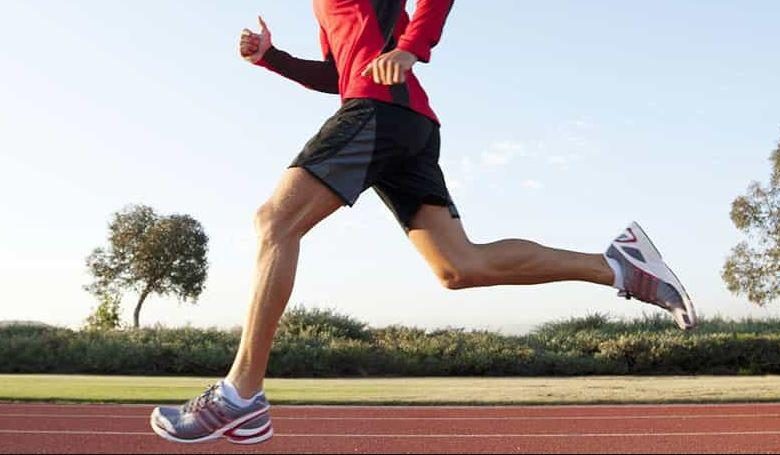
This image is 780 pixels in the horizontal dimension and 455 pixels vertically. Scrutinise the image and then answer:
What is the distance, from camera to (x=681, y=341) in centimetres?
1692

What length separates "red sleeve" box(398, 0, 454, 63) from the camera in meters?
3.09

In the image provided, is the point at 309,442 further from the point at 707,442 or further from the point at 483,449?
the point at 707,442

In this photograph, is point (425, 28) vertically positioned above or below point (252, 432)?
above

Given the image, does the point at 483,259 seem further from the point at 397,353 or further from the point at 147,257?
the point at 147,257

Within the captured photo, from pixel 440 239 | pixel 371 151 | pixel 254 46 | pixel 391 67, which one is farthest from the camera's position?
pixel 254 46

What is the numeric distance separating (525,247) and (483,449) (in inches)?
68.2

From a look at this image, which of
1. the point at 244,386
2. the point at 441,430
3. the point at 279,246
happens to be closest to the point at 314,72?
the point at 279,246

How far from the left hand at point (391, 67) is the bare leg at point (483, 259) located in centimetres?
56

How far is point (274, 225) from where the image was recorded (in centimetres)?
306

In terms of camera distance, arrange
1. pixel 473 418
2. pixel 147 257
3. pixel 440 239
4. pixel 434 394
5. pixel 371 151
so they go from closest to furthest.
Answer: pixel 371 151 → pixel 440 239 → pixel 473 418 → pixel 434 394 → pixel 147 257

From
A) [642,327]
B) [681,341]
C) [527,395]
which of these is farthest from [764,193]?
[527,395]

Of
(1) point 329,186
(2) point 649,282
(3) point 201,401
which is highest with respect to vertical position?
(1) point 329,186

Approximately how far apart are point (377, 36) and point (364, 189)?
531 mm

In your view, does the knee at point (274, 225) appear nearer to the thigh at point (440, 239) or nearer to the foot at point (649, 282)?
the thigh at point (440, 239)
